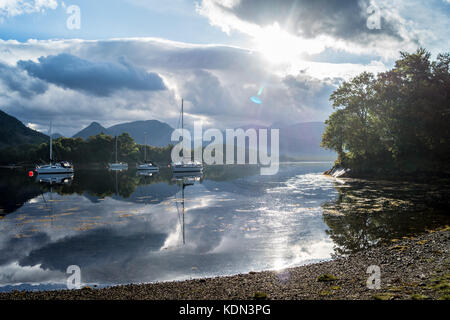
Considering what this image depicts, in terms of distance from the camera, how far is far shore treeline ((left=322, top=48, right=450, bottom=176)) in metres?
59.4

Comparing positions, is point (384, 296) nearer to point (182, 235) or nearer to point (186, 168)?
point (182, 235)

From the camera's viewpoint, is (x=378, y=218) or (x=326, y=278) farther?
(x=378, y=218)

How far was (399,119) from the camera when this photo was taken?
64000 mm

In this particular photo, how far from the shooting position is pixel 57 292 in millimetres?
11430

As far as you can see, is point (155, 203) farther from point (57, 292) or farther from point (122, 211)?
point (57, 292)

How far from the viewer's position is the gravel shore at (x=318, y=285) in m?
9.72

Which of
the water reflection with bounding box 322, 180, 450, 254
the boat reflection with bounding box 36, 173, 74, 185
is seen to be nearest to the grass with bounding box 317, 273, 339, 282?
the water reflection with bounding box 322, 180, 450, 254

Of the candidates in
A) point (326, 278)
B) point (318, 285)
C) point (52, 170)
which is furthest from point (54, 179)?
point (318, 285)

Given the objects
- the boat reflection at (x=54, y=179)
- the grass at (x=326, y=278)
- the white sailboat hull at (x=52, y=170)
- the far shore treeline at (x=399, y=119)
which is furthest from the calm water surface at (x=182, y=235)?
the white sailboat hull at (x=52, y=170)

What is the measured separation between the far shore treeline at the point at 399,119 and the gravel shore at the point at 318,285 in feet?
181

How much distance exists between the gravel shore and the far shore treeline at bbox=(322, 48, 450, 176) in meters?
55.2

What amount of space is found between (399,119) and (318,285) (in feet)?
210

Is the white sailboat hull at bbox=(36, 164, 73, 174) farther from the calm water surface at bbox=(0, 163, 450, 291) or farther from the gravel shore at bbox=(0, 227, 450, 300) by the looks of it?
the gravel shore at bbox=(0, 227, 450, 300)
